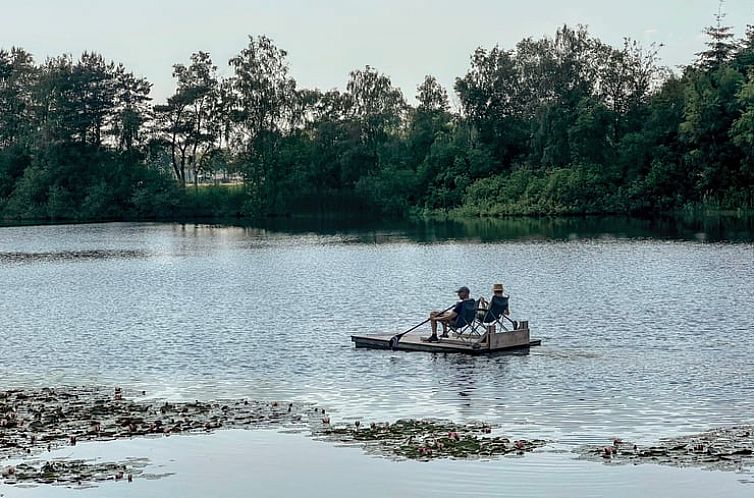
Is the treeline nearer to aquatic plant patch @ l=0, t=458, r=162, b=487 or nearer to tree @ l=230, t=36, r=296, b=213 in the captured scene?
tree @ l=230, t=36, r=296, b=213

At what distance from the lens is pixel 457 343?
99.5ft

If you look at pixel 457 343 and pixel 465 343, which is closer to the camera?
pixel 465 343

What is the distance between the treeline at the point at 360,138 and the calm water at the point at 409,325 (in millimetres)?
40095

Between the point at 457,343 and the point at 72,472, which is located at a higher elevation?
the point at 457,343

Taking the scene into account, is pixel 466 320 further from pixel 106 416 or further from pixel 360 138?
pixel 360 138

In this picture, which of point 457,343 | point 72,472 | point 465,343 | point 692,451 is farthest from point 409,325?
point 72,472

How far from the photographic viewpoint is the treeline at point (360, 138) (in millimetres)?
118750

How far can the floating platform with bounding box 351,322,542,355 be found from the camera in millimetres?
30109

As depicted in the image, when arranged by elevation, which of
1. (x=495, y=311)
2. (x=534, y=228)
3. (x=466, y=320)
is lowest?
(x=466, y=320)

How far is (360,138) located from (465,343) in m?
111

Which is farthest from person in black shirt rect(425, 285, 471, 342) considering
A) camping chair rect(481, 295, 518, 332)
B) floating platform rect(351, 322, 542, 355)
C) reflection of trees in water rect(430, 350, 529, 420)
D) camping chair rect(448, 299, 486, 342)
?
reflection of trees in water rect(430, 350, 529, 420)

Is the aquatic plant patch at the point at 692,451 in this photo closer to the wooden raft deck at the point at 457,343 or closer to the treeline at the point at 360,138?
the wooden raft deck at the point at 457,343

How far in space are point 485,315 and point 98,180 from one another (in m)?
117

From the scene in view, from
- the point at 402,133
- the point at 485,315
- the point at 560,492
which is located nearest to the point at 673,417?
the point at 560,492
